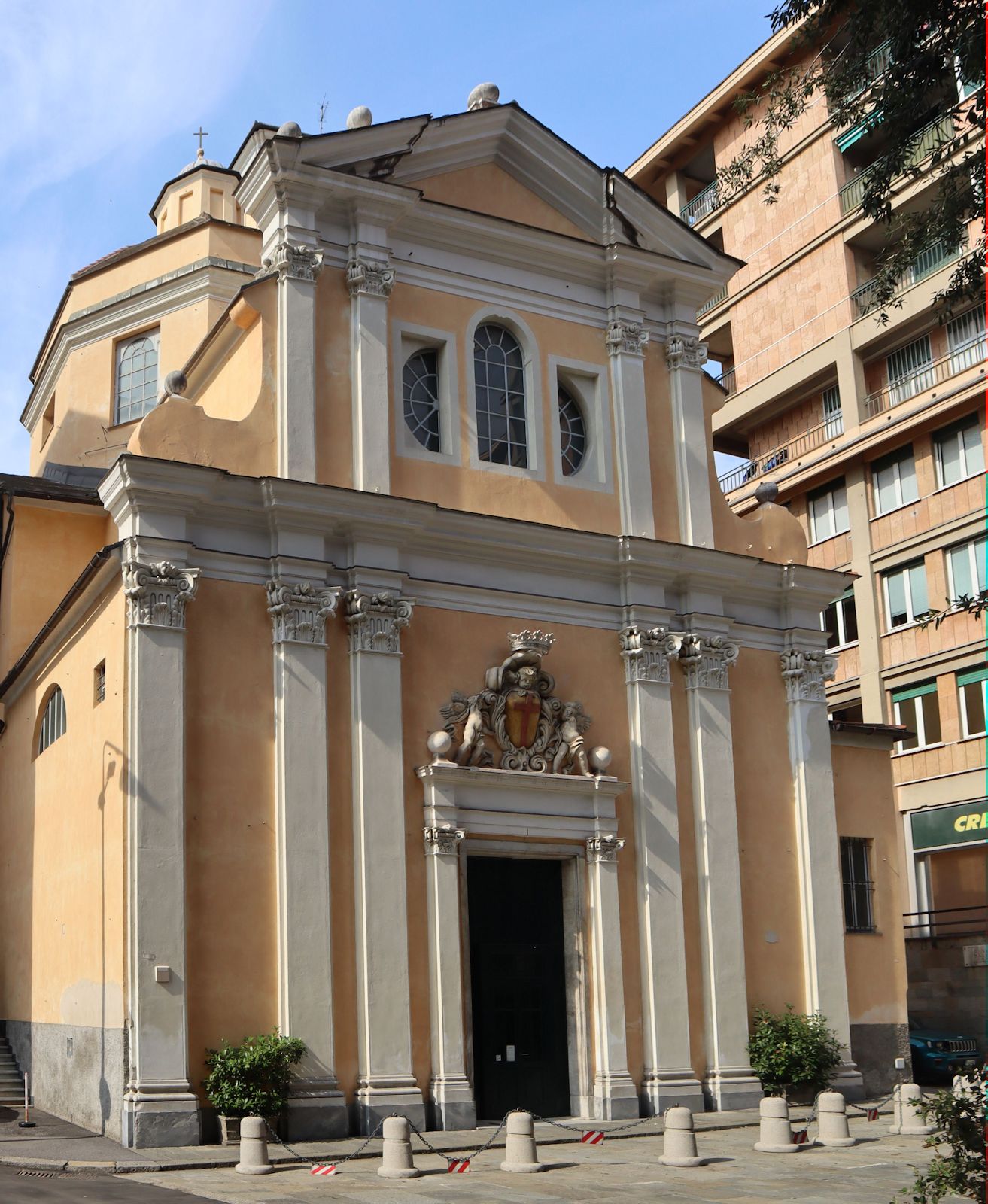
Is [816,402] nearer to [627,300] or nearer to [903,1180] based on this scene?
[627,300]

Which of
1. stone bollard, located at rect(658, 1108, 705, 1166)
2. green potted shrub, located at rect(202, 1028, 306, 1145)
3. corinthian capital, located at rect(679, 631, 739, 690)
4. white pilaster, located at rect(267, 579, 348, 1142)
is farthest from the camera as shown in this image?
corinthian capital, located at rect(679, 631, 739, 690)

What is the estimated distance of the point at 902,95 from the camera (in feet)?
39.6

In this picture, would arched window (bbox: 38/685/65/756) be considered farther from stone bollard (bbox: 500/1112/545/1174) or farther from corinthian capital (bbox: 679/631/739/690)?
stone bollard (bbox: 500/1112/545/1174)

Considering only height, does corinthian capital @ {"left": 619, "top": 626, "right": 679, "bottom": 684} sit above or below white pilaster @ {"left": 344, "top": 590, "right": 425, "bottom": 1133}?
above

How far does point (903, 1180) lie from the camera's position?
558 inches

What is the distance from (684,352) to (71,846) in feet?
38.0

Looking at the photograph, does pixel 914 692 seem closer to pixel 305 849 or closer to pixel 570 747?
pixel 570 747

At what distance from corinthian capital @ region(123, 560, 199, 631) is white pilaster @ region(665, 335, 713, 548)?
810 centimetres

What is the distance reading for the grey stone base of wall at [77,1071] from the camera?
659 inches

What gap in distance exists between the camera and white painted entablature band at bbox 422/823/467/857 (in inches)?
743

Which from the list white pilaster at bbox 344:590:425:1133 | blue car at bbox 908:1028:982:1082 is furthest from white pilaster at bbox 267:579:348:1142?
blue car at bbox 908:1028:982:1082

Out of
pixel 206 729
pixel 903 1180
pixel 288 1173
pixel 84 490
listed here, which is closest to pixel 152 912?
pixel 206 729

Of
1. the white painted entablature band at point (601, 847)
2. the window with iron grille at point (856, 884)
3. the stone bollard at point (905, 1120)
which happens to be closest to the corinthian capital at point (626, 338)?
the white painted entablature band at point (601, 847)

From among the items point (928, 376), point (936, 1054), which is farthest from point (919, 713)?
point (936, 1054)
